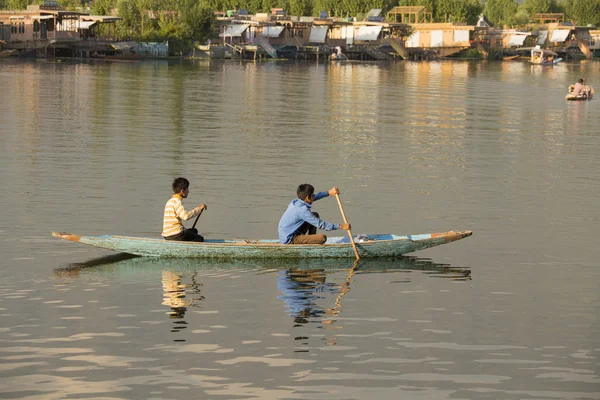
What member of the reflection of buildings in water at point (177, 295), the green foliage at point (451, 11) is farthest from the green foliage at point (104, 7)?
the reflection of buildings in water at point (177, 295)

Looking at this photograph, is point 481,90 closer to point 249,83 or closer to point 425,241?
point 249,83

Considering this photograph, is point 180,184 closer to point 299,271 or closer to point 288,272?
point 288,272

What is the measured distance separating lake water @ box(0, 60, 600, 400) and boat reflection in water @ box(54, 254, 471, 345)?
0.05 meters

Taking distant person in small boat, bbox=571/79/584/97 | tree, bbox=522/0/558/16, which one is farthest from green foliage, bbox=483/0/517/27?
distant person in small boat, bbox=571/79/584/97

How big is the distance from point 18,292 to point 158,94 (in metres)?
37.2

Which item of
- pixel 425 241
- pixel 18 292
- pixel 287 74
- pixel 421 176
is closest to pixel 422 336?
pixel 425 241

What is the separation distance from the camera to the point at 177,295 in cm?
1476

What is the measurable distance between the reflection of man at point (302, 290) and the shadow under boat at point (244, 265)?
1.02ft

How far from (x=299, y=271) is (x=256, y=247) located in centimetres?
75

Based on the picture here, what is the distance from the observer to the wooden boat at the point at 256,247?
643 inches

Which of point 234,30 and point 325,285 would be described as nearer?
point 325,285

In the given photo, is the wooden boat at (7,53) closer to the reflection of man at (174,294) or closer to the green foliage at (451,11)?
the green foliage at (451,11)

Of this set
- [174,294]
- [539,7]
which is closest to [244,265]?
[174,294]

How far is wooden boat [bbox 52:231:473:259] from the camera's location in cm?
1634
